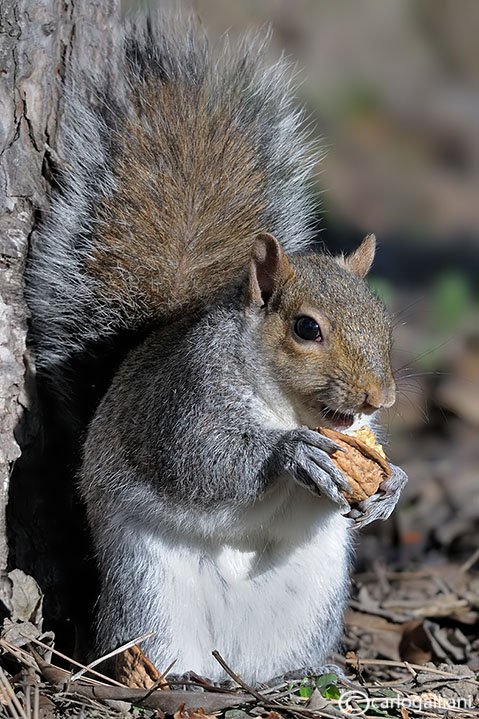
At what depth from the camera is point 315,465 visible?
1829 millimetres

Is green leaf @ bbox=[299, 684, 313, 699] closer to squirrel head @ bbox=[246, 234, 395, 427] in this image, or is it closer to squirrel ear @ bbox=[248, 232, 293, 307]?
squirrel head @ bbox=[246, 234, 395, 427]

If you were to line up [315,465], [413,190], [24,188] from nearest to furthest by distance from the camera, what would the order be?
[315,465] < [24,188] < [413,190]

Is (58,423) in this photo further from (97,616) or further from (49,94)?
(49,94)

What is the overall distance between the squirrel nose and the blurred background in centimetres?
118

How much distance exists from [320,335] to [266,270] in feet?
0.66

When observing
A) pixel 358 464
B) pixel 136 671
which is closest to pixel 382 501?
pixel 358 464

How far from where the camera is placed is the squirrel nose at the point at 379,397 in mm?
1831

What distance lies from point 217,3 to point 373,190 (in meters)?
1.99

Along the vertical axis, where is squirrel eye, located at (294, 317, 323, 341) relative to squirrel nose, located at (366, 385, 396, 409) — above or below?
above

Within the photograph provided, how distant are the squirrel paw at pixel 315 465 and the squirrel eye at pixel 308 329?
7.4 inches

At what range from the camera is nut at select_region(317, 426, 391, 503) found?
186 centimetres

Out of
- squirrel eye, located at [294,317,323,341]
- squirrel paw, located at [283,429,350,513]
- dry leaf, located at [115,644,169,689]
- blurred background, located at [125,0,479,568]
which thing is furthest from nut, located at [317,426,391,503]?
blurred background, located at [125,0,479,568]

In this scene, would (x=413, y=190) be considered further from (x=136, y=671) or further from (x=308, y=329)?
(x=136, y=671)

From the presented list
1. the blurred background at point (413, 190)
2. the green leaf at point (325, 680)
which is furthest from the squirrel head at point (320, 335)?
the blurred background at point (413, 190)
